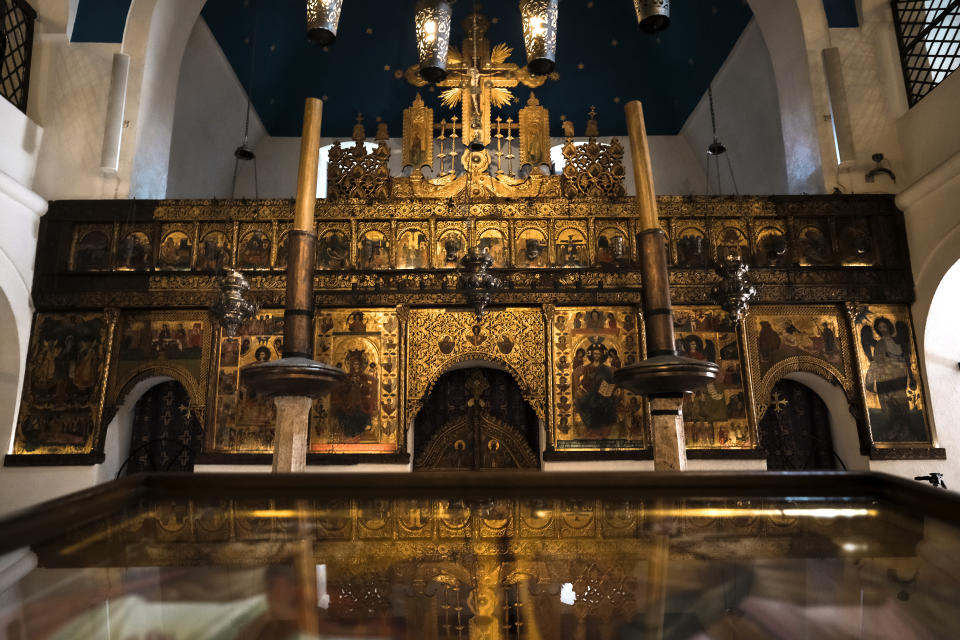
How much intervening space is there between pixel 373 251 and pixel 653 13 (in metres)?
5.27

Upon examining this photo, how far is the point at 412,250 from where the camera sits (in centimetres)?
895

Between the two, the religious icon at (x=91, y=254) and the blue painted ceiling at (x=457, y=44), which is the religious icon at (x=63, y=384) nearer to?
the religious icon at (x=91, y=254)

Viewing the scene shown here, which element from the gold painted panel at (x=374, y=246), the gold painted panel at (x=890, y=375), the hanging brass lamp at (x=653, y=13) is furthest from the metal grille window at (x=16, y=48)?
Answer: the gold painted panel at (x=890, y=375)

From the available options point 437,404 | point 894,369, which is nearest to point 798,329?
point 894,369

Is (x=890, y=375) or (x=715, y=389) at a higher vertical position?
(x=890, y=375)

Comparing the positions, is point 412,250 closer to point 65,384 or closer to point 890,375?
point 65,384

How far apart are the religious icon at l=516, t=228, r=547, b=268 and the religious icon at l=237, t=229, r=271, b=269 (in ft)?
11.3

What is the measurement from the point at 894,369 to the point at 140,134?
10.7 m

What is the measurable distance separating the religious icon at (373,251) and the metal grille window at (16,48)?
4.91m

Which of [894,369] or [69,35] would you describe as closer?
[894,369]

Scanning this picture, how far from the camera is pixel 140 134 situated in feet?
30.2

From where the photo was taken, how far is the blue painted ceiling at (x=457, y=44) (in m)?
11.1

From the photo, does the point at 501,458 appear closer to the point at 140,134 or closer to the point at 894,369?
the point at 894,369

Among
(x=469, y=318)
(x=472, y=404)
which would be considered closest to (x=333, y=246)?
(x=469, y=318)
